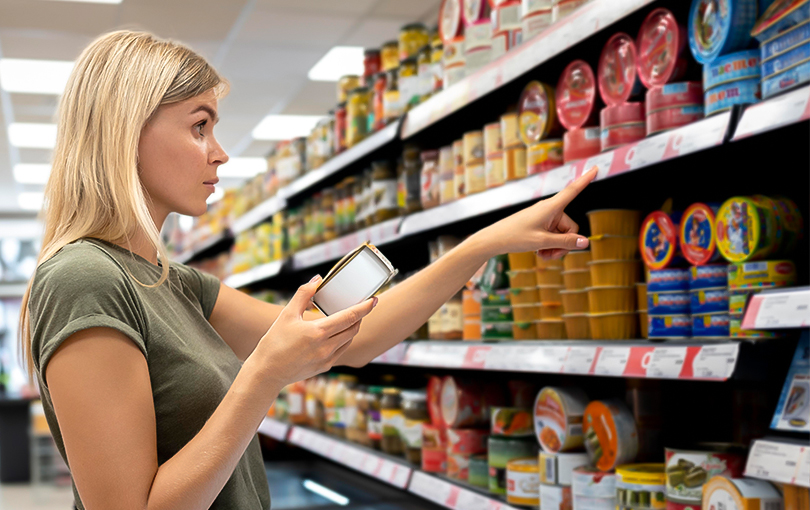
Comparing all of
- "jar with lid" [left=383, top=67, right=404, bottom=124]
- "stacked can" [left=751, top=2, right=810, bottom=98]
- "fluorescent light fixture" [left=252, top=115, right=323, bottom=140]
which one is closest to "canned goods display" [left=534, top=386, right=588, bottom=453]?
"stacked can" [left=751, top=2, right=810, bottom=98]

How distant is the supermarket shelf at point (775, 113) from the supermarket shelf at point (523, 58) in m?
0.32

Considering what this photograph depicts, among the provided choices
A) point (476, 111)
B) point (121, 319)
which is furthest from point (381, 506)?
point (121, 319)

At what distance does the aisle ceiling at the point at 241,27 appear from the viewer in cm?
479

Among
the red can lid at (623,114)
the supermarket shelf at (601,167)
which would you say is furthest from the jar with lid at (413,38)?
the red can lid at (623,114)

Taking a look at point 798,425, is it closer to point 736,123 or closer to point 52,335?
point 736,123

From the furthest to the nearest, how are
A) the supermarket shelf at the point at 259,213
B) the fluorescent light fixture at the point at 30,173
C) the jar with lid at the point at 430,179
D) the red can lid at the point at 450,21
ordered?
the fluorescent light fixture at the point at 30,173 < the supermarket shelf at the point at 259,213 < the jar with lid at the point at 430,179 < the red can lid at the point at 450,21

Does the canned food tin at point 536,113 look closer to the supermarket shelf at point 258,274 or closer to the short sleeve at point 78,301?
the short sleeve at point 78,301

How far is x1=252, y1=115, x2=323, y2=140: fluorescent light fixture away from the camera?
7594mm

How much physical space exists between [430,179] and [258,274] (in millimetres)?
1891

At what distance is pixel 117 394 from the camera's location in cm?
92

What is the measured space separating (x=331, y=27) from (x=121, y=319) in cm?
447

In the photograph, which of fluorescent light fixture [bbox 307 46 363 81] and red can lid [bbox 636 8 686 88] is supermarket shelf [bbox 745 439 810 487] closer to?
red can lid [bbox 636 8 686 88]

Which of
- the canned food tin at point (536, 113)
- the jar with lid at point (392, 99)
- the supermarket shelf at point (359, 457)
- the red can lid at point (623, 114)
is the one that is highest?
Result: the jar with lid at point (392, 99)

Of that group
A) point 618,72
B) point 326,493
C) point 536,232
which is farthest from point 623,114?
point 326,493
